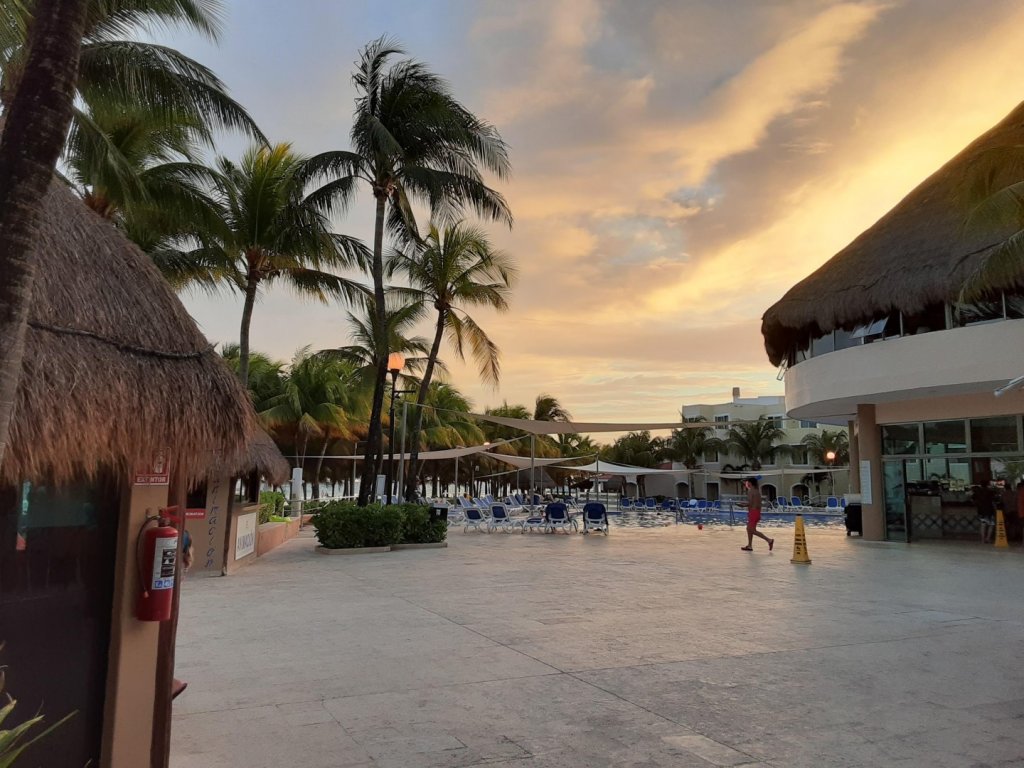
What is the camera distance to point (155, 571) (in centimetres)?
346

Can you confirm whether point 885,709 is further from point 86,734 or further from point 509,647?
point 86,734

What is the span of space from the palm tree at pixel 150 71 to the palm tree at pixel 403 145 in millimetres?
5566

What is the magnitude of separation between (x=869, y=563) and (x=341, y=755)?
11.8 meters

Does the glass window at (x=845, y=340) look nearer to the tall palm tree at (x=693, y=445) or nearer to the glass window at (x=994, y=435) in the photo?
the glass window at (x=994, y=435)

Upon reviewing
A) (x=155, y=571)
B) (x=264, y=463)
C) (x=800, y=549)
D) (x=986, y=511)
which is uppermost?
(x=264, y=463)

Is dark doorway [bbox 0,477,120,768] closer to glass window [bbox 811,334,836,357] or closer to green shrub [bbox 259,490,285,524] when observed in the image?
green shrub [bbox 259,490,285,524]

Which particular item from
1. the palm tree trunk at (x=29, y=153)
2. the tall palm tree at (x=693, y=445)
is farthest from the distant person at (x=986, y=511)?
the tall palm tree at (x=693, y=445)

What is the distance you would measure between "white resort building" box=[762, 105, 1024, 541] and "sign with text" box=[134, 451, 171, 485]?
13830 mm

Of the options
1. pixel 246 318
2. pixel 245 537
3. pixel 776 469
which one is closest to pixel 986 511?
pixel 245 537

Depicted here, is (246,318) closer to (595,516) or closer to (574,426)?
(574,426)

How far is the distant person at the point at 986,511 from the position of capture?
16609mm

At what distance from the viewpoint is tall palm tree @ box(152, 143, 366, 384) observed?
49.5 feet

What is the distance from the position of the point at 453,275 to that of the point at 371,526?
331 inches

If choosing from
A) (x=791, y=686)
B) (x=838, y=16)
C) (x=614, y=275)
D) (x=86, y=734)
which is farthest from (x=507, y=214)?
(x=86, y=734)
